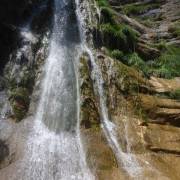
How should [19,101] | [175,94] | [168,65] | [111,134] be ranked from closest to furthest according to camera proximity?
[111,134] → [19,101] → [175,94] → [168,65]

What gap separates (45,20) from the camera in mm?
17969

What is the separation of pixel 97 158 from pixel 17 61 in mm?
5960

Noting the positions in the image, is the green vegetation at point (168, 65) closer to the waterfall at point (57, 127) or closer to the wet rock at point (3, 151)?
the waterfall at point (57, 127)

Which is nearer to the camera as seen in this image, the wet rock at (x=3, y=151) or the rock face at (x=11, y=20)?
the wet rock at (x=3, y=151)

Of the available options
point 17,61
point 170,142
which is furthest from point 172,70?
point 17,61

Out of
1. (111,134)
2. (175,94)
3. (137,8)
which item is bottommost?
(111,134)

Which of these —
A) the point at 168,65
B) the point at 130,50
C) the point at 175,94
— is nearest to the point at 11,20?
the point at 130,50

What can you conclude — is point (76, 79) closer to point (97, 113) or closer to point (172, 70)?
point (97, 113)

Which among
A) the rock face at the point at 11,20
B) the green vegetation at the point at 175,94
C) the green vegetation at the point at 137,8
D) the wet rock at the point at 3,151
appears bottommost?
the wet rock at the point at 3,151

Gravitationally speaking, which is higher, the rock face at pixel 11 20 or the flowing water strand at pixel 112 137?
the rock face at pixel 11 20

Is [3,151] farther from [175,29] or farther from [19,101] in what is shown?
[175,29]

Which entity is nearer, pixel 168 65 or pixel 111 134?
pixel 111 134

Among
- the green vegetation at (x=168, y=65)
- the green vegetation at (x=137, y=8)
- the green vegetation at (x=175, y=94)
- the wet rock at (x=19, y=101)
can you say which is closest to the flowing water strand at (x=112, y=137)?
the wet rock at (x=19, y=101)

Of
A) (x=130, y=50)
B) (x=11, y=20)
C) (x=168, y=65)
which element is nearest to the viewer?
(x=11, y=20)
